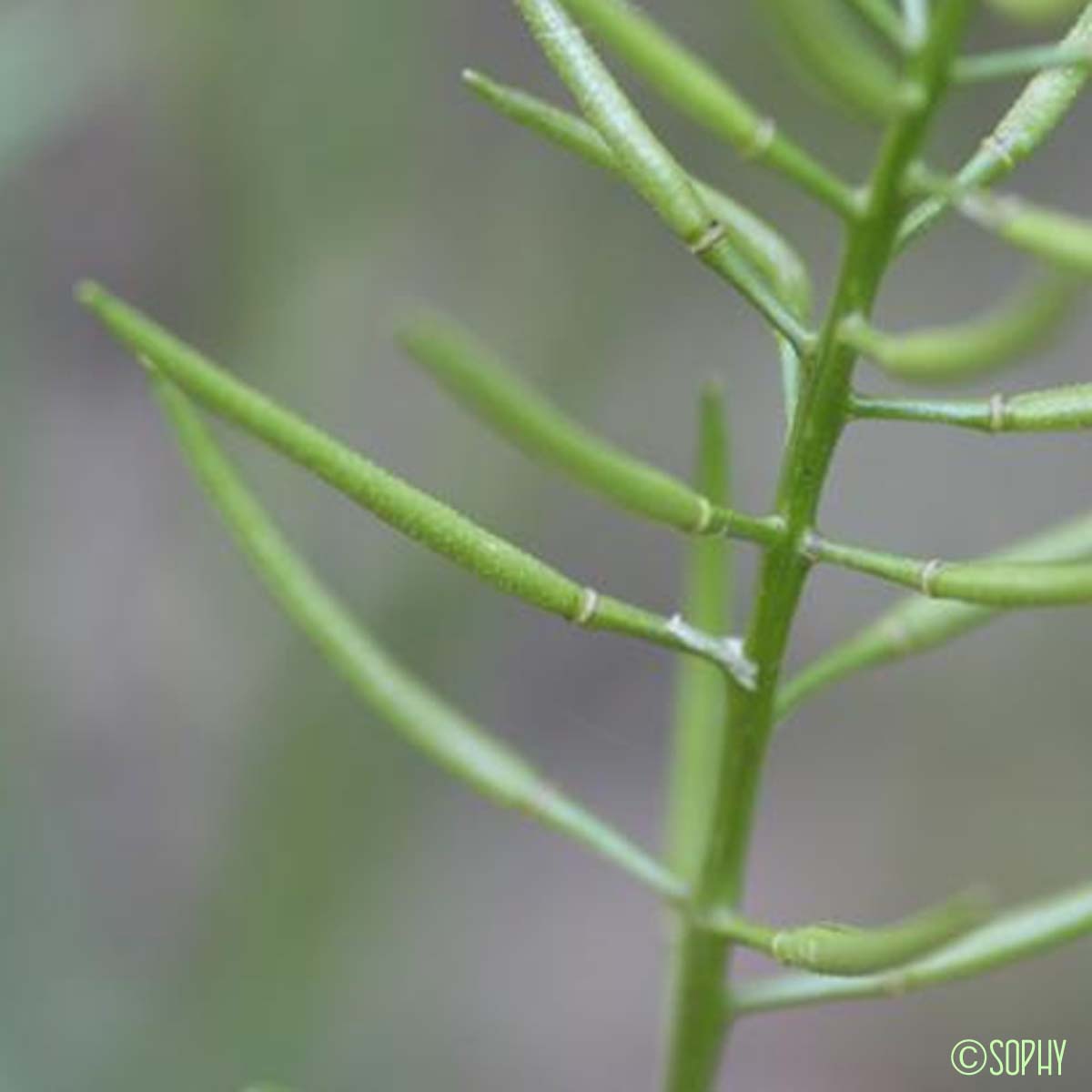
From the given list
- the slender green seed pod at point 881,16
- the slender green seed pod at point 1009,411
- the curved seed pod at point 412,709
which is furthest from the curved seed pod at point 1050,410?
the curved seed pod at point 412,709

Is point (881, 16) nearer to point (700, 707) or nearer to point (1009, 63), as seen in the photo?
point (1009, 63)

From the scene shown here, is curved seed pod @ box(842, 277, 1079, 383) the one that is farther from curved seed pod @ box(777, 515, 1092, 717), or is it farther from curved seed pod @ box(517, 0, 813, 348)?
curved seed pod @ box(777, 515, 1092, 717)

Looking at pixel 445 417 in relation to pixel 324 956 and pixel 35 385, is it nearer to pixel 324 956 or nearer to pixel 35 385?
pixel 35 385

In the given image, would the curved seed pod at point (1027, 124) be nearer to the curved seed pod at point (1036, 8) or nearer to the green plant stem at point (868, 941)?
the curved seed pod at point (1036, 8)

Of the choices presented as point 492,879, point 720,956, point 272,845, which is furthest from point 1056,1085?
point 720,956

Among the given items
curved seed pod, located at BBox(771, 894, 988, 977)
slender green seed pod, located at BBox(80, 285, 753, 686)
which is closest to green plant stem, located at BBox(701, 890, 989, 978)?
curved seed pod, located at BBox(771, 894, 988, 977)

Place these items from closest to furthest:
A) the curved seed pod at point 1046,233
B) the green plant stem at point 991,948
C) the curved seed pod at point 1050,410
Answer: the curved seed pod at point 1046,233, the curved seed pod at point 1050,410, the green plant stem at point 991,948
